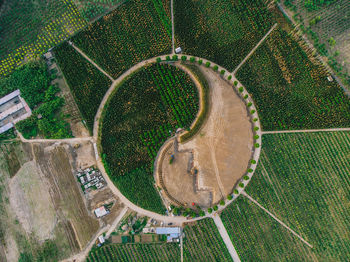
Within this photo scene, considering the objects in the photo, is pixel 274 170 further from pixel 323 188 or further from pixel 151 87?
pixel 151 87

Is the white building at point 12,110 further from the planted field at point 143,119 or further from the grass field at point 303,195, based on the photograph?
the grass field at point 303,195

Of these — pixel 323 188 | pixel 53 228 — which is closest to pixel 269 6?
pixel 323 188

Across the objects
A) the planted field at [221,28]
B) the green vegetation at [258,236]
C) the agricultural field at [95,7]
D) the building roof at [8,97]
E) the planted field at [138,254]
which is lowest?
the green vegetation at [258,236]

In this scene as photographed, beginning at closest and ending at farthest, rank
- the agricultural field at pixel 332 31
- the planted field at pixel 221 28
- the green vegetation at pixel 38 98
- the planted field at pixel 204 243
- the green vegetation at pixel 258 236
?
the green vegetation at pixel 258 236 → the planted field at pixel 204 243 → the green vegetation at pixel 38 98 → the agricultural field at pixel 332 31 → the planted field at pixel 221 28

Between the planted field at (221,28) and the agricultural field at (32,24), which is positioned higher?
the agricultural field at (32,24)

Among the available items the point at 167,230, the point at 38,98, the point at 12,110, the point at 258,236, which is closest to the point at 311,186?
the point at 258,236

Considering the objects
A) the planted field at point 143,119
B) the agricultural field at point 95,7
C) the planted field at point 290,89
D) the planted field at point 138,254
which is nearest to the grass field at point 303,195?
the planted field at point 290,89
